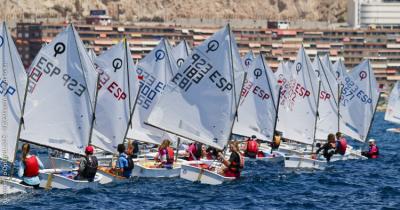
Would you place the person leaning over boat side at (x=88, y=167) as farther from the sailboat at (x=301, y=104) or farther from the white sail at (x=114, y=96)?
the sailboat at (x=301, y=104)

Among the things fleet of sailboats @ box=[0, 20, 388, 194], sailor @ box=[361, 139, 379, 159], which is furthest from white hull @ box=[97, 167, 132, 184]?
sailor @ box=[361, 139, 379, 159]

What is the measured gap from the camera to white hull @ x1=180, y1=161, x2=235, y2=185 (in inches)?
1865

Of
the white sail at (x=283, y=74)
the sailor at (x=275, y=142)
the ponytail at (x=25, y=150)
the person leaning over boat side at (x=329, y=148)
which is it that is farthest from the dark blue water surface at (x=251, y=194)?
the white sail at (x=283, y=74)

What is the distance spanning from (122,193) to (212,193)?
3.18 metres

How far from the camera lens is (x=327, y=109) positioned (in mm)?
70625

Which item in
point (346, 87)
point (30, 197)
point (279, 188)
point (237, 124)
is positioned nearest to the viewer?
point (30, 197)

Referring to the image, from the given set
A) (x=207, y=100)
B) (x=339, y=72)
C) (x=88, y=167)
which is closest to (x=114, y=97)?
(x=207, y=100)

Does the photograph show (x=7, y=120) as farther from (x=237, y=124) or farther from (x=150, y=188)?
(x=237, y=124)

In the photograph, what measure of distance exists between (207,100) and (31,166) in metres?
10.9

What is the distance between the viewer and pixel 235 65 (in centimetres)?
5181

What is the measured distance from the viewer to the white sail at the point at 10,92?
42.5 metres

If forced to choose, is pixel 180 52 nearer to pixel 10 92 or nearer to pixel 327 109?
pixel 327 109

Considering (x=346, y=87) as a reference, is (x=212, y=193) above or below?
below

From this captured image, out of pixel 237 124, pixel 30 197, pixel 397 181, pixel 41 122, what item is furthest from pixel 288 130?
pixel 30 197
